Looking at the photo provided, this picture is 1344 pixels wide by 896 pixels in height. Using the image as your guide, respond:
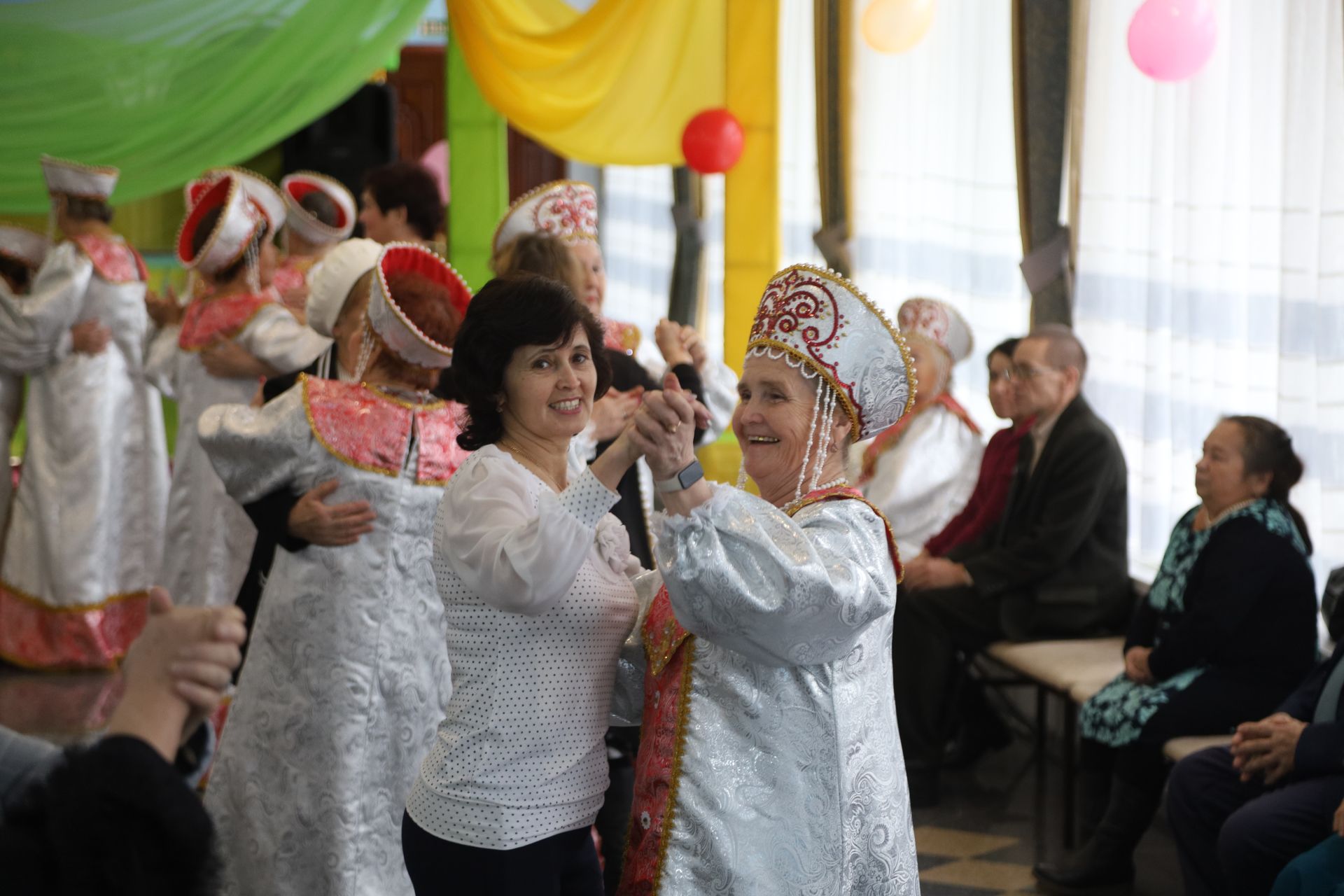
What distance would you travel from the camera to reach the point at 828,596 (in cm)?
170

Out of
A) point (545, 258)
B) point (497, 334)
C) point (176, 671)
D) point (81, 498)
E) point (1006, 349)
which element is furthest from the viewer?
point (81, 498)

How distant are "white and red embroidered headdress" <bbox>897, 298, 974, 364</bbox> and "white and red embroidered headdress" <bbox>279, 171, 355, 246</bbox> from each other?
266 centimetres

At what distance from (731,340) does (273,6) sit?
2.22 meters

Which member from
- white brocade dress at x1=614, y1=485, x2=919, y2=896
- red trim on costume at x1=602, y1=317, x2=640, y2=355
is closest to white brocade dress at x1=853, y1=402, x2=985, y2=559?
red trim on costume at x1=602, y1=317, x2=640, y2=355

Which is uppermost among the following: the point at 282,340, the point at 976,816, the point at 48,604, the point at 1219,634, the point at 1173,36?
the point at 1173,36

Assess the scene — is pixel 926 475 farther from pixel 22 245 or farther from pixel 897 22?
pixel 22 245

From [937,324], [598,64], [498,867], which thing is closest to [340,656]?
[498,867]

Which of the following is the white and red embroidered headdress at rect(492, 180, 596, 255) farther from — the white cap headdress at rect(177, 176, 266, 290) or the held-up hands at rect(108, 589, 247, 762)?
the held-up hands at rect(108, 589, 247, 762)

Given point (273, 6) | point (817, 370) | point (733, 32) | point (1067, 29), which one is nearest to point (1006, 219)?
point (1067, 29)

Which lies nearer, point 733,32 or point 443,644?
point 443,644

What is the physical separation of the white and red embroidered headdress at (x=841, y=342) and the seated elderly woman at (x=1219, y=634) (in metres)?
1.83

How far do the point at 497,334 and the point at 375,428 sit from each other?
795 mm

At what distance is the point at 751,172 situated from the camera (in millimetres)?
5715

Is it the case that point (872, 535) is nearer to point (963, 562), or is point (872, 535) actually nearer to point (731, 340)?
point (963, 562)
